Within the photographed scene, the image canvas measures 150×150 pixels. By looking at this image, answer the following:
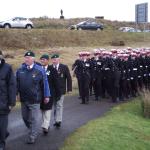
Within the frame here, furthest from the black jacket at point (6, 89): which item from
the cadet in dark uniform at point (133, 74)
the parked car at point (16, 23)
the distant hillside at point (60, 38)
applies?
the parked car at point (16, 23)

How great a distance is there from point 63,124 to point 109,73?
616cm

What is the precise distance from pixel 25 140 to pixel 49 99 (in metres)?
1.19

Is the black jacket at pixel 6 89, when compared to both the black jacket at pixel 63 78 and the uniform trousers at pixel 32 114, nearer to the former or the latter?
the uniform trousers at pixel 32 114

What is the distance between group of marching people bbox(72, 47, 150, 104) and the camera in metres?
18.3

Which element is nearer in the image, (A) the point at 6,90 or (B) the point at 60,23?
(A) the point at 6,90

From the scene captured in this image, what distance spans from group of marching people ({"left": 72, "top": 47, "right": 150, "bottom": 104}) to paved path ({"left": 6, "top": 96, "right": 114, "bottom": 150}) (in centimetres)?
75

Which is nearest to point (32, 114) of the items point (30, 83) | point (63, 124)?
point (30, 83)

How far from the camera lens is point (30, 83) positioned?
10875 millimetres

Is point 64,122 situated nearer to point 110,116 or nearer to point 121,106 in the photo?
point 110,116

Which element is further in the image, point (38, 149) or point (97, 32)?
point (97, 32)

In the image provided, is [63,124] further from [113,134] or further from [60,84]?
[113,134]

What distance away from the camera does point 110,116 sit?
14930 mm

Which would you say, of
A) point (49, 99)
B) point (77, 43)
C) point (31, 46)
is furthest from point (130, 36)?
point (49, 99)

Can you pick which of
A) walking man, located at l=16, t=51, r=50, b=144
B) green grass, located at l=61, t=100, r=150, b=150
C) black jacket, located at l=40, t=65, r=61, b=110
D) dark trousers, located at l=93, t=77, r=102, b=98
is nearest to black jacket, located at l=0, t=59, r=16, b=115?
walking man, located at l=16, t=51, r=50, b=144
